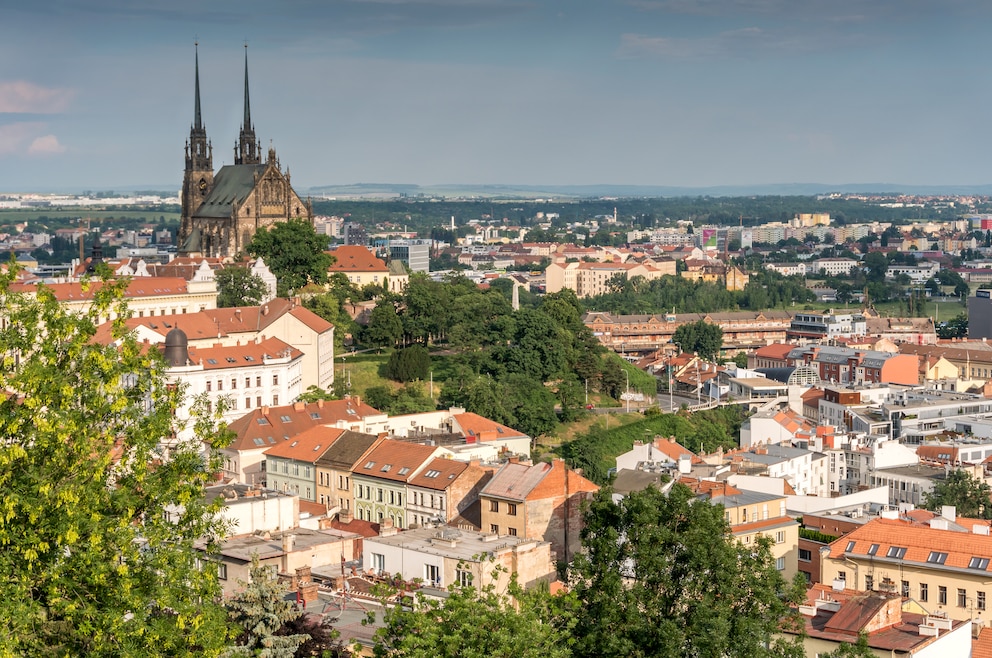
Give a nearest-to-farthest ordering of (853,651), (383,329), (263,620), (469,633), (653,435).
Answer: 1. (469,633)
2. (263,620)
3. (853,651)
4. (653,435)
5. (383,329)

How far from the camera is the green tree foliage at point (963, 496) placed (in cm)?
5534

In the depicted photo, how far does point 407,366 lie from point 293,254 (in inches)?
469

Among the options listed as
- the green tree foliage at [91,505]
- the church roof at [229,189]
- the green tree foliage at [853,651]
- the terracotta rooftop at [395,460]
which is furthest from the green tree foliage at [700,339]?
the green tree foliage at [91,505]

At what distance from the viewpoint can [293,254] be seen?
7981 cm

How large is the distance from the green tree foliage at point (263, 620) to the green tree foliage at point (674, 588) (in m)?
4.71

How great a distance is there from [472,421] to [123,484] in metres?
41.9

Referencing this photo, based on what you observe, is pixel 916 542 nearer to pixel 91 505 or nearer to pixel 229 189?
pixel 91 505

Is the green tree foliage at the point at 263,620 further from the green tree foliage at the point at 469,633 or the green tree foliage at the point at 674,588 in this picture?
the green tree foliage at the point at 674,588

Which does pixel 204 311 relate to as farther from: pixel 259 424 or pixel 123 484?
pixel 123 484

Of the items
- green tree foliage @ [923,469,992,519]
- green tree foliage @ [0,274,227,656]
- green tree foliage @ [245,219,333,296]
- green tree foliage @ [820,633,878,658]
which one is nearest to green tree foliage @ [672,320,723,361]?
green tree foliage @ [245,219,333,296]

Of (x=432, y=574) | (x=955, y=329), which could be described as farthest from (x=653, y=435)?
(x=955, y=329)

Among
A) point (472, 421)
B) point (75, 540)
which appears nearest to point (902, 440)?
point (472, 421)

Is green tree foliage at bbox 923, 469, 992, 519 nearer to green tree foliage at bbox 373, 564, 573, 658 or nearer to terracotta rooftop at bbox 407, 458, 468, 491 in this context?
terracotta rooftop at bbox 407, 458, 468, 491

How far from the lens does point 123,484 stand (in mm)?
19875
